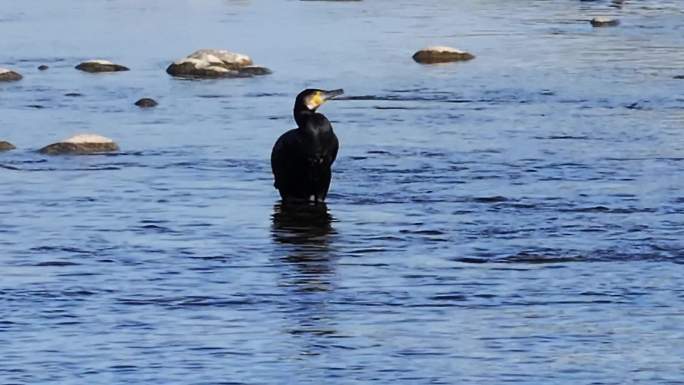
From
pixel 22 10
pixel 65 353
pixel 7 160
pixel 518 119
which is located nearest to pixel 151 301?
pixel 65 353

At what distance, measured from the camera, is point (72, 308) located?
12.6m

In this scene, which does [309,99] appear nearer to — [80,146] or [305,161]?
[305,161]

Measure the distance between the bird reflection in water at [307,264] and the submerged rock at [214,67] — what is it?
41.5ft

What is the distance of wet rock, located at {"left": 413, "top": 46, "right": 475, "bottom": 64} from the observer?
104ft

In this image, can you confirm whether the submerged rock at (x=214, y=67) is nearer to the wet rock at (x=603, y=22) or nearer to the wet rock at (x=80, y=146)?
the wet rock at (x=80, y=146)

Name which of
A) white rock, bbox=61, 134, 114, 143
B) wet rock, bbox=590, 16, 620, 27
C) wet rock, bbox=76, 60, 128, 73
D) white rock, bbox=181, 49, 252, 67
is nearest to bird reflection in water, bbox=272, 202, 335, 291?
white rock, bbox=61, 134, 114, 143

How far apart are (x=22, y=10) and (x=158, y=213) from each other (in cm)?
3017

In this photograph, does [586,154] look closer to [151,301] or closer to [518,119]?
[518,119]

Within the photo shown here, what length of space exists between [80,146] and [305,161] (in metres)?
4.30

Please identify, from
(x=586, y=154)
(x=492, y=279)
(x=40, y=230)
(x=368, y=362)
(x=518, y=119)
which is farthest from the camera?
(x=518, y=119)

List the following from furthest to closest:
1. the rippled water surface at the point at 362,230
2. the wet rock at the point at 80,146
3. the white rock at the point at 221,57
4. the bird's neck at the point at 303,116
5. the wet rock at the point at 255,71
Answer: the white rock at the point at 221,57 < the wet rock at the point at 255,71 < the wet rock at the point at 80,146 < the bird's neck at the point at 303,116 < the rippled water surface at the point at 362,230

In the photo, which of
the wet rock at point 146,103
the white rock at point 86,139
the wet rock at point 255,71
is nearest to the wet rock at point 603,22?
the wet rock at point 255,71

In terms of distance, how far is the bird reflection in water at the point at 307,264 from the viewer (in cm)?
1214

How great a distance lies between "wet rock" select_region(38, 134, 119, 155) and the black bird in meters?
3.85
